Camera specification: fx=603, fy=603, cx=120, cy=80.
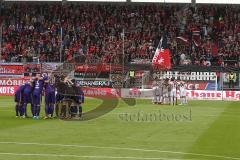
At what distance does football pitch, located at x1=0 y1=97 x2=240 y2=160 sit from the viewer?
14.7 m

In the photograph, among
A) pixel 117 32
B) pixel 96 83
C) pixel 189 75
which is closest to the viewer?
pixel 189 75

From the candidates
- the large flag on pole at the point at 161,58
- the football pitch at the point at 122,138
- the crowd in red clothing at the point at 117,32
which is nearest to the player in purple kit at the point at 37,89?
the football pitch at the point at 122,138

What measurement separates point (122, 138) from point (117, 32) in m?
38.0

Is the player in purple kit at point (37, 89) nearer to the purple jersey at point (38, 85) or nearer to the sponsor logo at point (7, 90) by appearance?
the purple jersey at point (38, 85)

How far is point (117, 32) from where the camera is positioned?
55.8 metres

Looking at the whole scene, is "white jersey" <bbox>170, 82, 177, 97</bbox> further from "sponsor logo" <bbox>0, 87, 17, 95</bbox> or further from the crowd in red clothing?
"sponsor logo" <bbox>0, 87, 17, 95</bbox>

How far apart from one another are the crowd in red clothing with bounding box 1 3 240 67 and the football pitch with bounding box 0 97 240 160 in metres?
23.7

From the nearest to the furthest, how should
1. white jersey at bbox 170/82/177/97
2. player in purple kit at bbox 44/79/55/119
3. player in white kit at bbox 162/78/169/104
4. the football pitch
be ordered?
1. the football pitch
2. player in purple kit at bbox 44/79/55/119
3. white jersey at bbox 170/82/177/97
4. player in white kit at bbox 162/78/169/104

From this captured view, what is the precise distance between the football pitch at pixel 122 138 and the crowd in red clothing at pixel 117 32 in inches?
932

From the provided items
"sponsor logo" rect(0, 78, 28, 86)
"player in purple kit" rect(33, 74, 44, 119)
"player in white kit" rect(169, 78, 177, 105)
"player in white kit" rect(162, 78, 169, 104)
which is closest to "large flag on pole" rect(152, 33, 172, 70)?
"player in white kit" rect(169, 78, 177, 105)

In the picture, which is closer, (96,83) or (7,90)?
(7,90)

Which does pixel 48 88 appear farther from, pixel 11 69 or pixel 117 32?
pixel 117 32

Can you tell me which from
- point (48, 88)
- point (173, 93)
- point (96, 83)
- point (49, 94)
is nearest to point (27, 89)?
point (48, 88)

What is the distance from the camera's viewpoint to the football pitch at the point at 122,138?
14.7 metres
